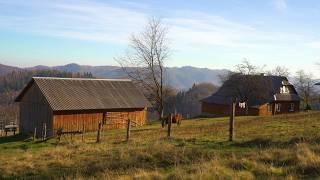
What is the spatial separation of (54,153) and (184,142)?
5663 millimetres

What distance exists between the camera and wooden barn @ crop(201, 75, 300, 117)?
62500mm

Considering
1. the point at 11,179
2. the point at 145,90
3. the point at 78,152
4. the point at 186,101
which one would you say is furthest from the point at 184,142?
the point at 186,101

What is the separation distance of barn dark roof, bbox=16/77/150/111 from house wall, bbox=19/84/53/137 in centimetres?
80

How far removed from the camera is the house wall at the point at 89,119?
130 ft

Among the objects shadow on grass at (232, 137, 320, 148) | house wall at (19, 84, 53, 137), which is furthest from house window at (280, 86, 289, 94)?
shadow on grass at (232, 137, 320, 148)

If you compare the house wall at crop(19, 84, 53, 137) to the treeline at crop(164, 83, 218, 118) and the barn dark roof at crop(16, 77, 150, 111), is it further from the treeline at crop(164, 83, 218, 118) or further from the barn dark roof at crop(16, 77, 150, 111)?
the treeline at crop(164, 83, 218, 118)

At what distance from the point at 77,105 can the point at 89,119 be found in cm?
195

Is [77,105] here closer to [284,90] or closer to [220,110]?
[220,110]

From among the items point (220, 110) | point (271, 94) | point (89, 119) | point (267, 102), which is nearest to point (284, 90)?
point (271, 94)

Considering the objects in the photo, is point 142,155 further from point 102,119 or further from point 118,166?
point 102,119

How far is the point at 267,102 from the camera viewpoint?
208ft

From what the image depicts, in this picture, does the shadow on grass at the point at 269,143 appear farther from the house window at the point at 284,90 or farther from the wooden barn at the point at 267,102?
the house window at the point at 284,90

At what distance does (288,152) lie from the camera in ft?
41.5

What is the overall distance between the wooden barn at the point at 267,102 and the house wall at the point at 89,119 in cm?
2155
